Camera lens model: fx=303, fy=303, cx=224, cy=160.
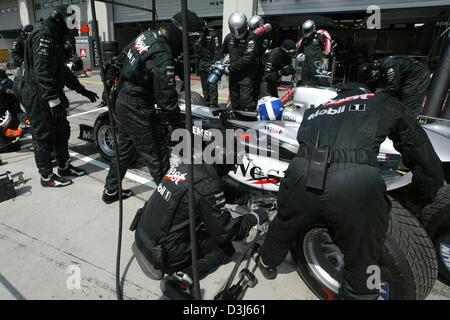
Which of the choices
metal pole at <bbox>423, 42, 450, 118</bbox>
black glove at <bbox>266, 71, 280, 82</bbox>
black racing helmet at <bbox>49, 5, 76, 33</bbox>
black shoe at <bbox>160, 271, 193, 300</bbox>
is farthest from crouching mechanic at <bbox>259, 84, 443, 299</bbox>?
black glove at <bbox>266, 71, 280, 82</bbox>

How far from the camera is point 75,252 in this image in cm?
243

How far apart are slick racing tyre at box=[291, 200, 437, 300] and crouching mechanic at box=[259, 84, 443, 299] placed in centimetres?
17

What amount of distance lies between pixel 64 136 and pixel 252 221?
2701 millimetres

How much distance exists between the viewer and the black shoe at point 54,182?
3.47 m

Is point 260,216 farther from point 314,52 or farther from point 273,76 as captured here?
point 314,52

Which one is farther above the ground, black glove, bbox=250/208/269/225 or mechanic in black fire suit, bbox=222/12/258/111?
mechanic in black fire suit, bbox=222/12/258/111

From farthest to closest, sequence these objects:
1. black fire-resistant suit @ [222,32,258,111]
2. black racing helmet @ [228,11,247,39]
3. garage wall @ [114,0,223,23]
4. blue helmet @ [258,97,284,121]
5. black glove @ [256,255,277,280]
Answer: garage wall @ [114,0,223,23] → black racing helmet @ [228,11,247,39] → black fire-resistant suit @ [222,32,258,111] → blue helmet @ [258,97,284,121] → black glove @ [256,255,277,280]

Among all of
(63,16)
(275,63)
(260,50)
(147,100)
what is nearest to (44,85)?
(63,16)

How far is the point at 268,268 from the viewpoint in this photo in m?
2.02

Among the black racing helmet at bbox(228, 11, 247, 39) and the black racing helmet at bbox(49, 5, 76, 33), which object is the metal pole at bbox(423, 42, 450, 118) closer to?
the black racing helmet at bbox(228, 11, 247, 39)

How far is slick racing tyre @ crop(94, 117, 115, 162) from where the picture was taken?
13.3 ft

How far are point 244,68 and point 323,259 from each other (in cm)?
362

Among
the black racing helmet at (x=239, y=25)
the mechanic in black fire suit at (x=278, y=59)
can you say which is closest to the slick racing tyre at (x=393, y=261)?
the mechanic in black fire suit at (x=278, y=59)

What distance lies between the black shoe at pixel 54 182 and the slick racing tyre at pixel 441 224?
3560 mm
